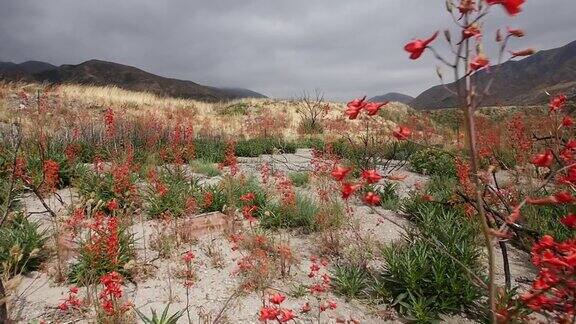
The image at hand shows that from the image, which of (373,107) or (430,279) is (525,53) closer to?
(373,107)

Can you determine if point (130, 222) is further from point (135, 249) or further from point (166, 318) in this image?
point (166, 318)

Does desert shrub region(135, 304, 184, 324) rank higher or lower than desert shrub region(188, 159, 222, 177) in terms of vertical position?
lower

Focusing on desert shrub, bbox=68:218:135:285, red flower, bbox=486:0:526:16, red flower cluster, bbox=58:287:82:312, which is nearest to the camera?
red flower, bbox=486:0:526:16

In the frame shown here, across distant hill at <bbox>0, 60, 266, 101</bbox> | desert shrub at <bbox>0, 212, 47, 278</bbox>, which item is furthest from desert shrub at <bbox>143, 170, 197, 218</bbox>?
distant hill at <bbox>0, 60, 266, 101</bbox>

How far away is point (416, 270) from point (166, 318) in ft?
8.04

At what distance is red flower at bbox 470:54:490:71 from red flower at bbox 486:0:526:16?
5.9 inches

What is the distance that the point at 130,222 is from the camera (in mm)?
5016

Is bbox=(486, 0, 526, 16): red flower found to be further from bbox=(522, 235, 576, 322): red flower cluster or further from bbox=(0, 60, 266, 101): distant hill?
bbox=(0, 60, 266, 101): distant hill

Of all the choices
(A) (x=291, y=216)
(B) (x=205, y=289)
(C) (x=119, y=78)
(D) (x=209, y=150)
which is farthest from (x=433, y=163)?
(C) (x=119, y=78)

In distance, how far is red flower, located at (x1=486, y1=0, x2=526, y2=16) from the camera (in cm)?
117

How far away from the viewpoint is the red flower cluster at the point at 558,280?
1.20 m

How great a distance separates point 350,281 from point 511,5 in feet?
10.9

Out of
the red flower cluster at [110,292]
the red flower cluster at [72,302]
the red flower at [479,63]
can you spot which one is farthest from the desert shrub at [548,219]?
the red flower cluster at [72,302]

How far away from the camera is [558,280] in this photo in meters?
1.29
